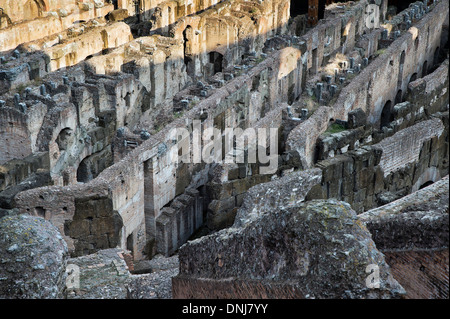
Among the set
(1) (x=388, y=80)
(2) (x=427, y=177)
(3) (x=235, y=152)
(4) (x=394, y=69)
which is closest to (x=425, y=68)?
(4) (x=394, y=69)

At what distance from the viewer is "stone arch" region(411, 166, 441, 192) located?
17594 mm

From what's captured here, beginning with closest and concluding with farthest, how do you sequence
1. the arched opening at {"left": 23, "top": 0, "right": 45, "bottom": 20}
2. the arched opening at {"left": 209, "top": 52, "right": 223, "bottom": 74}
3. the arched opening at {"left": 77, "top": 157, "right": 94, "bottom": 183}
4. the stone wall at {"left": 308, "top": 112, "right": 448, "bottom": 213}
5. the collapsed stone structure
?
the collapsed stone structure, the stone wall at {"left": 308, "top": 112, "right": 448, "bottom": 213}, the arched opening at {"left": 77, "top": 157, "right": 94, "bottom": 183}, the arched opening at {"left": 209, "top": 52, "right": 223, "bottom": 74}, the arched opening at {"left": 23, "top": 0, "right": 45, "bottom": 20}

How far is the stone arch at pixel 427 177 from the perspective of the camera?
57.7 ft

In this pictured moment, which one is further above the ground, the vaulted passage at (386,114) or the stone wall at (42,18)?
the stone wall at (42,18)

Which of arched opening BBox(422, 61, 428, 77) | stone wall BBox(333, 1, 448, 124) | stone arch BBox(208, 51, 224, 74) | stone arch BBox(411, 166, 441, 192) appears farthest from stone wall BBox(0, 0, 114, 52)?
stone arch BBox(411, 166, 441, 192)

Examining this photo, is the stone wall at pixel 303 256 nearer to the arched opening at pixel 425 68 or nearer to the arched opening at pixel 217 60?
the arched opening at pixel 217 60

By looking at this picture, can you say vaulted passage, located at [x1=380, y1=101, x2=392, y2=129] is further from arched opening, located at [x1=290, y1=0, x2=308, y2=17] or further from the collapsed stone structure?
arched opening, located at [x1=290, y1=0, x2=308, y2=17]

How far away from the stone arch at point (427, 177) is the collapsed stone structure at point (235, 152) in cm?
7

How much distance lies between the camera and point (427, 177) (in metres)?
18.0

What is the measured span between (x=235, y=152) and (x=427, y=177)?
5356 millimetres

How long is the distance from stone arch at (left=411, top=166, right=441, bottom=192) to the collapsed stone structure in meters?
0.07

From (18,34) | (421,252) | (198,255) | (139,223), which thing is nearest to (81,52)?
(18,34)

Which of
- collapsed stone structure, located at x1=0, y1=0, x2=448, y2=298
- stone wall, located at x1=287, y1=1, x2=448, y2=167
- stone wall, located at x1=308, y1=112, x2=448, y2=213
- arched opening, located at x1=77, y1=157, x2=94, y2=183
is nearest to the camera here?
collapsed stone structure, located at x1=0, y1=0, x2=448, y2=298

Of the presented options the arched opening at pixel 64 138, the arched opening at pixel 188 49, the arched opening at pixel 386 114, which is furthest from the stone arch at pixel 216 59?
the arched opening at pixel 64 138
